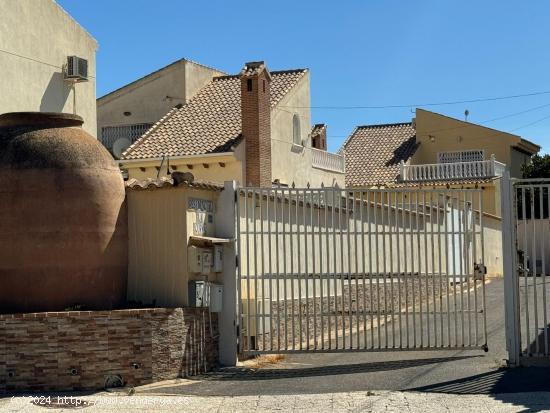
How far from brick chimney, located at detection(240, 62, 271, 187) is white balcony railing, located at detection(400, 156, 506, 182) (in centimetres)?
1421

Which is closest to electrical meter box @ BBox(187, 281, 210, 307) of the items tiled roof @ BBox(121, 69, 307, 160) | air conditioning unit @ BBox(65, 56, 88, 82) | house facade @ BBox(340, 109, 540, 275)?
air conditioning unit @ BBox(65, 56, 88, 82)

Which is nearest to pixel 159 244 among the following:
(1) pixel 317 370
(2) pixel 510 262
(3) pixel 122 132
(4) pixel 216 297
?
(4) pixel 216 297

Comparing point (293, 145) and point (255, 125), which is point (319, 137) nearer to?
point (293, 145)

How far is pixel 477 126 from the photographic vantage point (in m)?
42.3

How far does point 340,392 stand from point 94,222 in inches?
160

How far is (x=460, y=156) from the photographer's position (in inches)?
1681

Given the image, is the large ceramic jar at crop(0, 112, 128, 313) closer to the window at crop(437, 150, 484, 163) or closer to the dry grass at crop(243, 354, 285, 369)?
the dry grass at crop(243, 354, 285, 369)

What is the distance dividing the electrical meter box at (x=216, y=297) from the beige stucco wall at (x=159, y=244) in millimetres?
240

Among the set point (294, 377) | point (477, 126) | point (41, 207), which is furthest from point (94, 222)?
point (477, 126)

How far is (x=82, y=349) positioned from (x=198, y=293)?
1.87m

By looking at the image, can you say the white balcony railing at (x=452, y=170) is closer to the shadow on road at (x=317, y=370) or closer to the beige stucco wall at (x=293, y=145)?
the beige stucco wall at (x=293, y=145)

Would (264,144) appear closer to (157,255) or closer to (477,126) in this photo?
(157,255)

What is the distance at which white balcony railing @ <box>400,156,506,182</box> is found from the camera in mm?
37188

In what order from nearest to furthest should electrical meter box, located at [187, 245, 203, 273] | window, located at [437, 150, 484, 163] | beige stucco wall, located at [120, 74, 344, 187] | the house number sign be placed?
electrical meter box, located at [187, 245, 203, 273] < the house number sign < beige stucco wall, located at [120, 74, 344, 187] < window, located at [437, 150, 484, 163]
